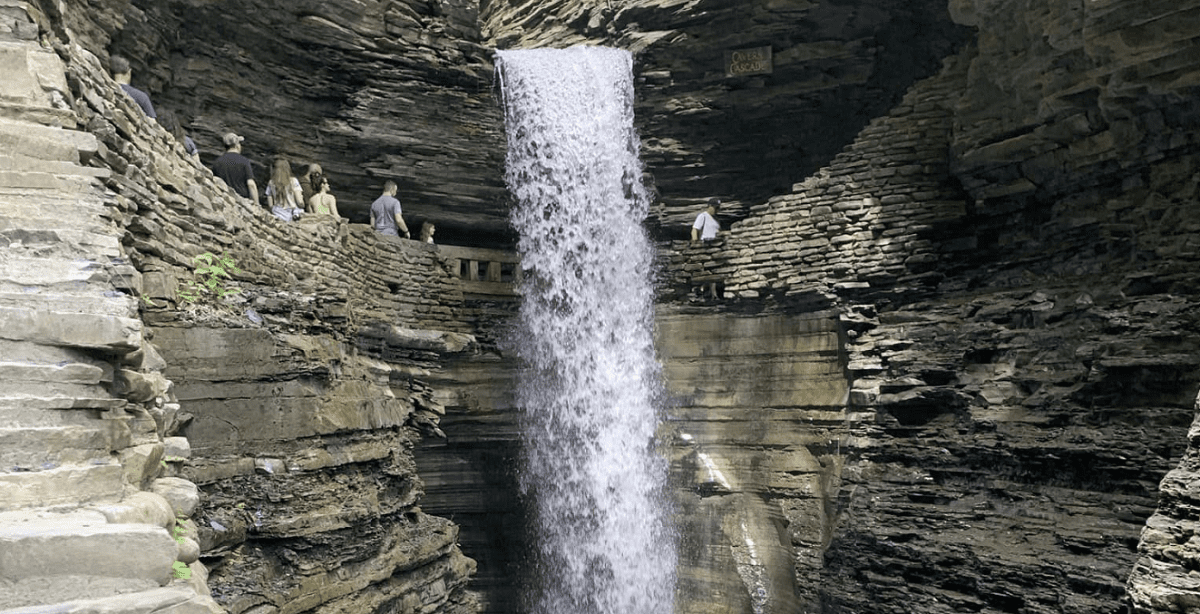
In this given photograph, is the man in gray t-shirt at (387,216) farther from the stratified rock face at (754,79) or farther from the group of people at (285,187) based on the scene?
the stratified rock face at (754,79)

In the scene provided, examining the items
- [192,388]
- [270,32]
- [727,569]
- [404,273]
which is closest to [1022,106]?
[727,569]

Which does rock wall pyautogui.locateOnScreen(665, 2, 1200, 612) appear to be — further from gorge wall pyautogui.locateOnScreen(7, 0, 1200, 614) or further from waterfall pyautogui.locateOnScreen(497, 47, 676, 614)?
waterfall pyautogui.locateOnScreen(497, 47, 676, 614)

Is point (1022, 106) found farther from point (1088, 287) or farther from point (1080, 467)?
point (1080, 467)

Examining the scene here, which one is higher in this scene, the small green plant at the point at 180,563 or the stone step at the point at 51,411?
the stone step at the point at 51,411

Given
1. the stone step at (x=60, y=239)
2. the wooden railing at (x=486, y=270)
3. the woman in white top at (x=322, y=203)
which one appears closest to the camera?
the stone step at (x=60, y=239)

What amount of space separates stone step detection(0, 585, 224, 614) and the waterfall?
1239 centimetres

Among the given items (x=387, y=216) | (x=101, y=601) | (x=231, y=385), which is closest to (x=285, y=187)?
(x=387, y=216)

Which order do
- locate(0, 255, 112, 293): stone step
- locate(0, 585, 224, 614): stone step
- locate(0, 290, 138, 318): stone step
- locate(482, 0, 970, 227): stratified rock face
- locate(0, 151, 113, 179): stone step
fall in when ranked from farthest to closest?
locate(482, 0, 970, 227): stratified rock face < locate(0, 151, 113, 179): stone step < locate(0, 255, 112, 293): stone step < locate(0, 290, 138, 318): stone step < locate(0, 585, 224, 614): stone step

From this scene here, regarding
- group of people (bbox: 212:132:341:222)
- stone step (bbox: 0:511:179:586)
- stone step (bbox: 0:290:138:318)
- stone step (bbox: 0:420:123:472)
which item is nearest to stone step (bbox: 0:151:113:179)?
stone step (bbox: 0:290:138:318)

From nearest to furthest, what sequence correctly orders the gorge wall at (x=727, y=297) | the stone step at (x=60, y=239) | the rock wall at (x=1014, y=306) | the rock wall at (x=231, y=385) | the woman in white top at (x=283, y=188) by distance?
1. the stone step at (x=60, y=239)
2. the rock wall at (x=231, y=385)
3. the gorge wall at (x=727, y=297)
4. the rock wall at (x=1014, y=306)
5. the woman in white top at (x=283, y=188)

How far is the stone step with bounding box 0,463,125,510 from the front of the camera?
3.65m

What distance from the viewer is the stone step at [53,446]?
147 inches

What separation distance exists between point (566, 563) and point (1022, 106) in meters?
11.0

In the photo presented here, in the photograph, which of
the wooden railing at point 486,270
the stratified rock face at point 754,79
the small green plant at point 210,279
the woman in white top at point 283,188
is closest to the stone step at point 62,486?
the small green plant at point 210,279
